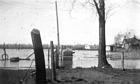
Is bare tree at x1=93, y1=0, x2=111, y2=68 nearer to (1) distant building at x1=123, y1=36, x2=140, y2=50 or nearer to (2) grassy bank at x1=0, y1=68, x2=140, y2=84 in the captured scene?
(2) grassy bank at x1=0, y1=68, x2=140, y2=84

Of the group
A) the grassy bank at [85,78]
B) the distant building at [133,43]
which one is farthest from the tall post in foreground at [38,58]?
the distant building at [133,43]

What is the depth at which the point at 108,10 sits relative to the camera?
76.8 ft

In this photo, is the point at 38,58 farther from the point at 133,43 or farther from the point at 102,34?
the point at 133,43

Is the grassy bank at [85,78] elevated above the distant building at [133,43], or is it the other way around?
the distant building at [133,43]

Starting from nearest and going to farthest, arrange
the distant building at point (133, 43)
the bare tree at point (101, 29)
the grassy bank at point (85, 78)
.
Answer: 1. the grassy bank at point (85, 78)
2. the bare tree at point (101, 29)
3. the distant building at point (133, 43)

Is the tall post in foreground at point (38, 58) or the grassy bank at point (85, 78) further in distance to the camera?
the grassy bank at point (85, 78)

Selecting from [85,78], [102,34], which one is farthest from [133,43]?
[85,78]

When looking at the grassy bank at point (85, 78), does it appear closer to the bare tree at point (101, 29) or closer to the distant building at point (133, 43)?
the bare tree at point (101, 29)

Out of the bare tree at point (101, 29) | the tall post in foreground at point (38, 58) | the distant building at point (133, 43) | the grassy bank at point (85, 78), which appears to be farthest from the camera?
the distant building at point (133, 43)

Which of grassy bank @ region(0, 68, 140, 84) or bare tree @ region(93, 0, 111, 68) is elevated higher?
bare tree @ region(93, 0, 111, 68)

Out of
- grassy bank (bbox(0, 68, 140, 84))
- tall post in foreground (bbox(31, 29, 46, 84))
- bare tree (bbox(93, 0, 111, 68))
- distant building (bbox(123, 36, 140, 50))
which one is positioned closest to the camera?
tall post in foreground (bbox(31, 29, 46, 84))

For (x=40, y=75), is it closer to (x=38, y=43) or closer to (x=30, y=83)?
(x=38, y=43)

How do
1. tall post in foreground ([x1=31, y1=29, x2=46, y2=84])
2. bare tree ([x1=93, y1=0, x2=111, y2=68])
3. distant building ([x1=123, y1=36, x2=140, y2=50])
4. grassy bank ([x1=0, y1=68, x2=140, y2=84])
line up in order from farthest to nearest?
distant building ([x1=123, y1=36, x2=140, y2=50]) < bare tree ([x1=93, y1=0, x2=111, y2=68]) < grassy bank ([x1=0, y1=68, x2=140, y2=84]) < tall post in foreground ([x1=31, y1=29, x2=46, y2=84])

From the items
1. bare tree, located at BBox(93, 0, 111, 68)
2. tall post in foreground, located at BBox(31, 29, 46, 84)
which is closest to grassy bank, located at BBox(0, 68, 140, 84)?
tall post in foreground, located at BBox(31, 29, 46, 84)
